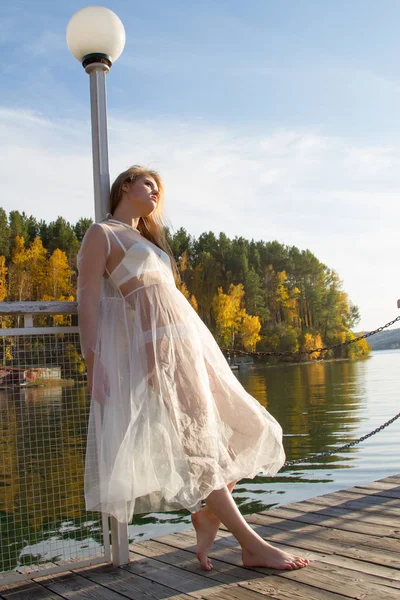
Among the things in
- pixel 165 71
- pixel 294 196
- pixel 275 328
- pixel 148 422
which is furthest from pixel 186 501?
pixel 275 328

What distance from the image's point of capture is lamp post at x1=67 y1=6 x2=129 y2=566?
2.63 m

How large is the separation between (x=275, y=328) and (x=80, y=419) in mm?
51985

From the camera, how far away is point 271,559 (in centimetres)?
223

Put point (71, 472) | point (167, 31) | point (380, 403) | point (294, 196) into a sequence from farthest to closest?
point (294, 196) → point (380, 403) → point (167, 31) → point (71, 472)

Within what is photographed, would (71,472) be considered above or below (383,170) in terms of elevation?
below

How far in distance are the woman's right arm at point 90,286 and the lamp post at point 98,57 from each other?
1.14 ft

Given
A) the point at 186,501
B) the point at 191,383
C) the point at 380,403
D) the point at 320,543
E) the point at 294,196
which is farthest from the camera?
the point at 294,196

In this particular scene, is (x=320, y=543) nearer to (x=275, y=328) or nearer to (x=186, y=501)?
(x=186, y=501)

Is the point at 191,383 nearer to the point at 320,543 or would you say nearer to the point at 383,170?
the point at 320,543

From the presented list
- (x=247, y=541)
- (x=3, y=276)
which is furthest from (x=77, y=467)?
(x=3, y=276)

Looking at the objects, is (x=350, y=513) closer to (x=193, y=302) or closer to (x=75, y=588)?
(x=75, y=588)

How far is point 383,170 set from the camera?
17.2m

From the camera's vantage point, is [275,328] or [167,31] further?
[275,328]

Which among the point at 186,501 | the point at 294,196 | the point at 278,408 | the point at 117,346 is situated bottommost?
the point at 278,408
